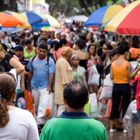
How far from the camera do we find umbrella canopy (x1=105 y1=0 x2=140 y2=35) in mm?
8738

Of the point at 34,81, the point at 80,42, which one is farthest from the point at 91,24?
the point at 34,81

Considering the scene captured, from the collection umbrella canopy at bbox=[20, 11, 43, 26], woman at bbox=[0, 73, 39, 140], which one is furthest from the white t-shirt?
umbrella canopy at bbox=[20, 11, 43, 26]

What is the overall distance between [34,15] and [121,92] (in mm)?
9830

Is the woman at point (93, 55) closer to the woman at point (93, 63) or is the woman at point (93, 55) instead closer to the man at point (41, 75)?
the woman at point (93, 63)

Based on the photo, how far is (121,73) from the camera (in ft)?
35.9

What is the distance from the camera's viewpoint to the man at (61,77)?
1095 centimetres

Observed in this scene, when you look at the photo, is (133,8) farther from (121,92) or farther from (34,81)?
(34,81)

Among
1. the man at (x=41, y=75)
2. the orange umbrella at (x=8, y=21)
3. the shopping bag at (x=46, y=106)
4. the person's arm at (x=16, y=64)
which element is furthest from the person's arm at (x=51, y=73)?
the orange umbrella at (x=8, y=21)

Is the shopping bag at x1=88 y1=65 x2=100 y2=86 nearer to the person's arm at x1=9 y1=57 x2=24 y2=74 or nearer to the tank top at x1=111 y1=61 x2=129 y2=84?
the tank top at x1=111 y1=61 x2=129 y2=84

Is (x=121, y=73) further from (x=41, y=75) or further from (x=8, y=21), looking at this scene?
(x=8, y=21)

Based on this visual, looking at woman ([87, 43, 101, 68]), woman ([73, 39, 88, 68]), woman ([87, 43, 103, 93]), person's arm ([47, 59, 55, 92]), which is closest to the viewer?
person's arm ([47, 59, 55, 92])

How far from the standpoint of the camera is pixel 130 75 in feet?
35.7

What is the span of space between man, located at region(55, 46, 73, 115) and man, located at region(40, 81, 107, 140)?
6082mm

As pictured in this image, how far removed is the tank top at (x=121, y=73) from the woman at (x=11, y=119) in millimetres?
6110
